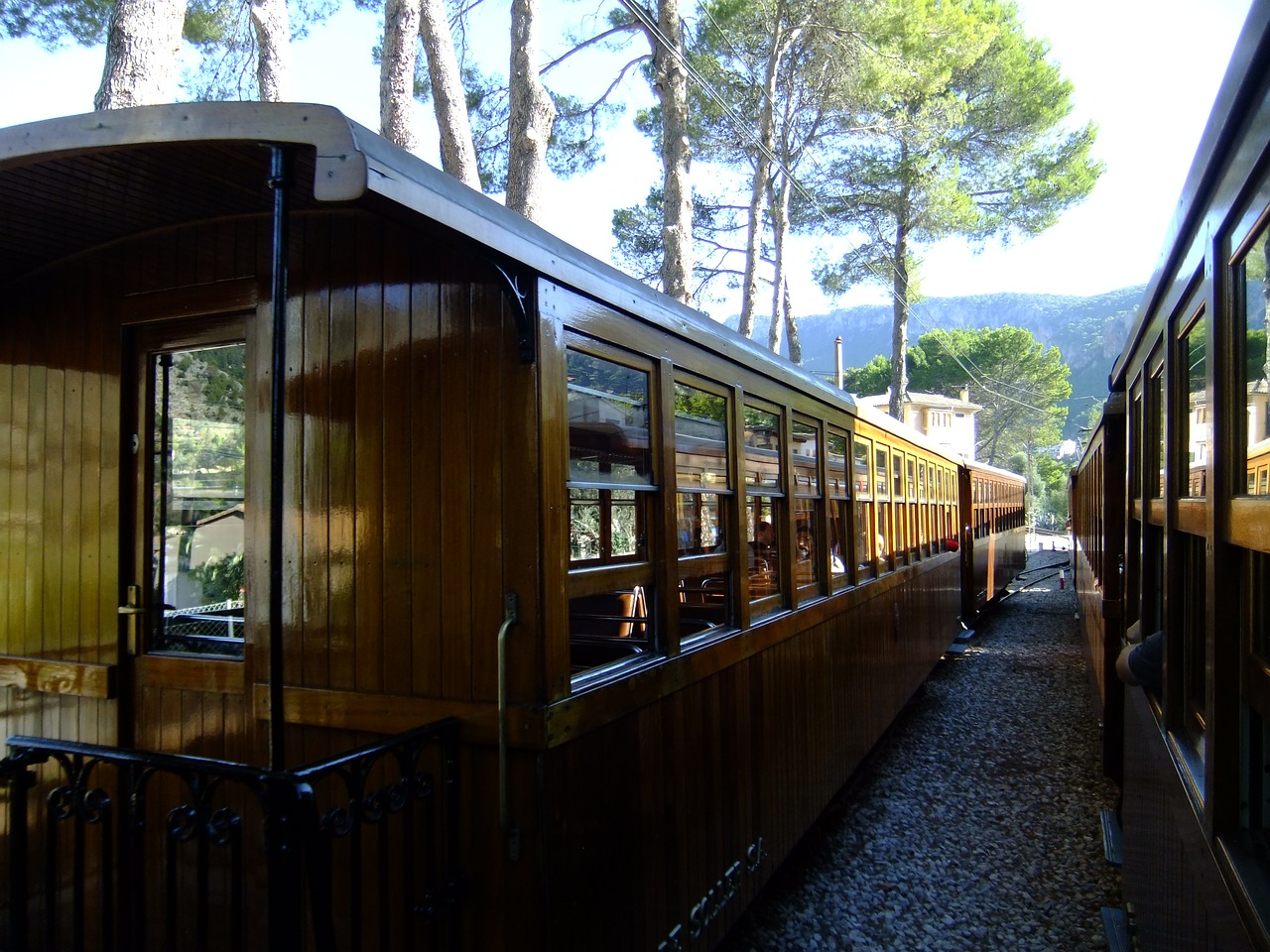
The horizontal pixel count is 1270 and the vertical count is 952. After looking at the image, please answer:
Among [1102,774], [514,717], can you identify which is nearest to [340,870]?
[514,717]

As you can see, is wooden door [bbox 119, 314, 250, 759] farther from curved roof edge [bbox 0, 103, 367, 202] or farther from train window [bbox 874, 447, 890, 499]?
train window [bbox 874, 447, 890, 499]

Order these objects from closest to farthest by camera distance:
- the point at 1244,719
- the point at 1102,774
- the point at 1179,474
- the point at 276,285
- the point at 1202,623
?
the point at 1244,719, the point at 276,285, the point at 1202,623, the point at 1179,474, the point at 1102,774

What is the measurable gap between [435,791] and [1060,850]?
13.1ft

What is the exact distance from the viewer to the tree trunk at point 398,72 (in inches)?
423

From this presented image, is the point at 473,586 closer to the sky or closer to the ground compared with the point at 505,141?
closer to the ground

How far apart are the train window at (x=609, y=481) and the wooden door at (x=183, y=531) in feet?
3.83

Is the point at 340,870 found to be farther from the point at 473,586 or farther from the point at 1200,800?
the point at 1200,800

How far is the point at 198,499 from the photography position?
3.11 m

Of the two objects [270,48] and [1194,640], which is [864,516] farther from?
[270,48]

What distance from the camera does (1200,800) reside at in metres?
1.93

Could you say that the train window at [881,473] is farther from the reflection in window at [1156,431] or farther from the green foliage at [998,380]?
the green foliage at [998,380]

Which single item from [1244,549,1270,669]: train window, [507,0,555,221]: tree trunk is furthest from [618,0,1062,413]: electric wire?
[1244,549,1270,669]: train window

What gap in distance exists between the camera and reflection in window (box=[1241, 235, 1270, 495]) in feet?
4.82

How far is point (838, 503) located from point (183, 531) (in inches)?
141
